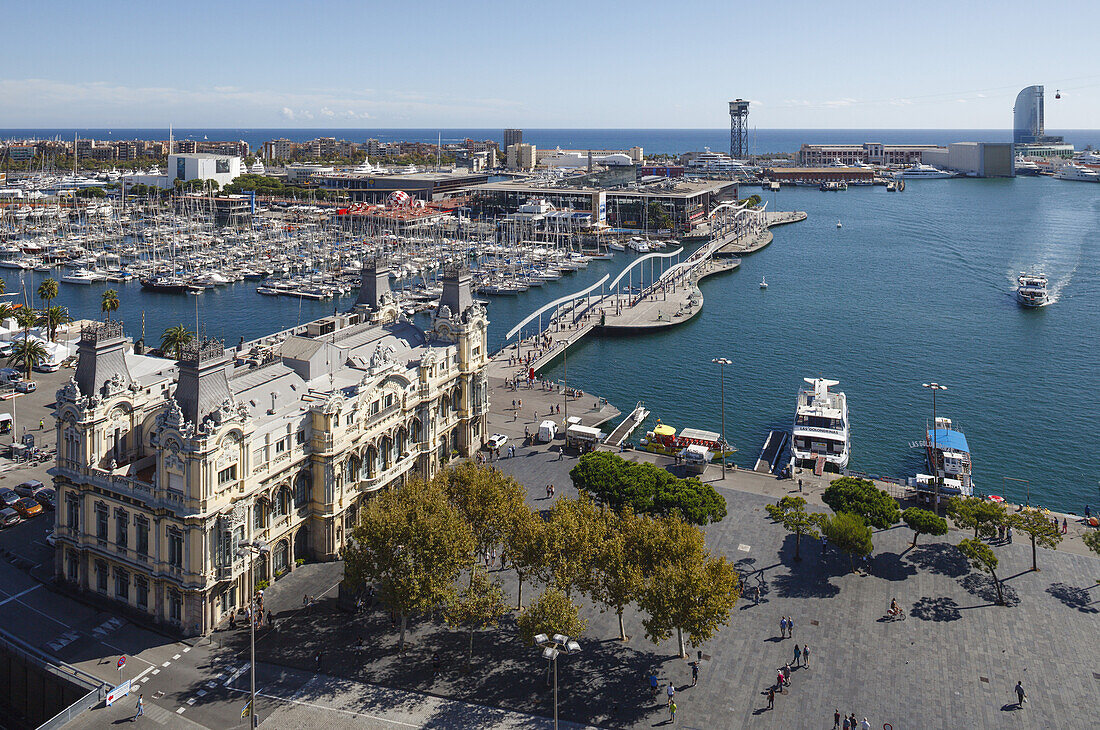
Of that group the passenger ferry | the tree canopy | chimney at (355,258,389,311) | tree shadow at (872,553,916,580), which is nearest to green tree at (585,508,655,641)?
the tree canopy

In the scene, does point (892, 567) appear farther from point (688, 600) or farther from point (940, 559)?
point (688, 600)

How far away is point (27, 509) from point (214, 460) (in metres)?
21.5

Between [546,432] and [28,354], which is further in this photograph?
[28,354]

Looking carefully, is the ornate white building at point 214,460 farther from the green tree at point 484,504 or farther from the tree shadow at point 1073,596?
the tree shadow at point 1073,596

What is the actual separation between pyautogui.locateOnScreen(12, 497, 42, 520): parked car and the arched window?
18.8 meters

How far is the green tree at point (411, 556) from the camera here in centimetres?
4156

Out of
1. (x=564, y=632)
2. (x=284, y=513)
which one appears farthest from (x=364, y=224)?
(x=564, y=632)

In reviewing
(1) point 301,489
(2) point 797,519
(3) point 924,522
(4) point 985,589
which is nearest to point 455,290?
(1) point 301,489

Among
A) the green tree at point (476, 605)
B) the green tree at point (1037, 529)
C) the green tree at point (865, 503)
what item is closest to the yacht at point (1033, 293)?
the green tree at point (1037, 529)

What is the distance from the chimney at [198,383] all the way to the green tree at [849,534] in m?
34.8

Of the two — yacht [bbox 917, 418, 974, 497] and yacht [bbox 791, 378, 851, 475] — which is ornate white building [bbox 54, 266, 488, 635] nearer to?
yacht [bbox 791, 378, 851, 475]

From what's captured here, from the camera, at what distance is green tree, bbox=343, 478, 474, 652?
41.6 metres

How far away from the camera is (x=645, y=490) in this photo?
53062 mm

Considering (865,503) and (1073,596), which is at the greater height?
(865,503)
